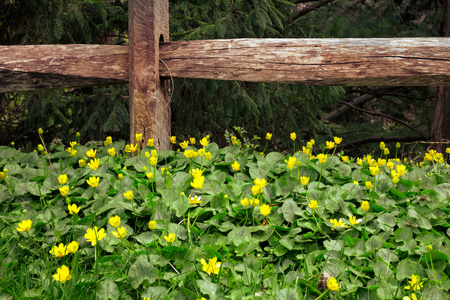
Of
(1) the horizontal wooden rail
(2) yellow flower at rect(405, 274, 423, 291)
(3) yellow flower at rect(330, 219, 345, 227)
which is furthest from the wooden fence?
(2) yellow flower at rect(405, 274, 423, 291)

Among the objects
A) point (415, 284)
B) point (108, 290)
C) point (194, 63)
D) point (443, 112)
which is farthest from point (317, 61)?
point (443, 112)

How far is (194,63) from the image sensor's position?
270 cm

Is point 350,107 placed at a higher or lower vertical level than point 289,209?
lower

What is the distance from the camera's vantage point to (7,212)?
1.92 meters

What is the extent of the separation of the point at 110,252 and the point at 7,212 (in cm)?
68

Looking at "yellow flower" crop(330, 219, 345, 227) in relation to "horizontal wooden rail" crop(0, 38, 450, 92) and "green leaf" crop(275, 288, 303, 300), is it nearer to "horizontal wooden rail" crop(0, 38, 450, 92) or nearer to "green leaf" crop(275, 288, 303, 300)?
"green leaf" crop(275, 288, 303, 300)

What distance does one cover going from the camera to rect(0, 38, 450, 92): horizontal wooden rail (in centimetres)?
255

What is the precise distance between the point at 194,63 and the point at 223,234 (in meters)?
1.39

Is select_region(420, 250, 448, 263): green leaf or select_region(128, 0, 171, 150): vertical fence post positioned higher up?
select_region(128, 0, 171, 150): vertical fence post

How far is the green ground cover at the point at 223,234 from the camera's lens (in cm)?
143

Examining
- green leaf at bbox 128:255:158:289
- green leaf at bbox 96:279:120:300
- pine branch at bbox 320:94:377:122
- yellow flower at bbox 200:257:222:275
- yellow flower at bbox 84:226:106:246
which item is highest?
yellow flower at bbox 84:226:106:246

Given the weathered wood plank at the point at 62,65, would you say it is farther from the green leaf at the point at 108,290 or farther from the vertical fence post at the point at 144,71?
the green leaf at the point at 108,290

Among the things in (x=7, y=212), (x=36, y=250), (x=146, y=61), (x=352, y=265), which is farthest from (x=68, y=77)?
(x=352, y=265)

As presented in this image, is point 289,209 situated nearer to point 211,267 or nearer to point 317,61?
point 211,267
